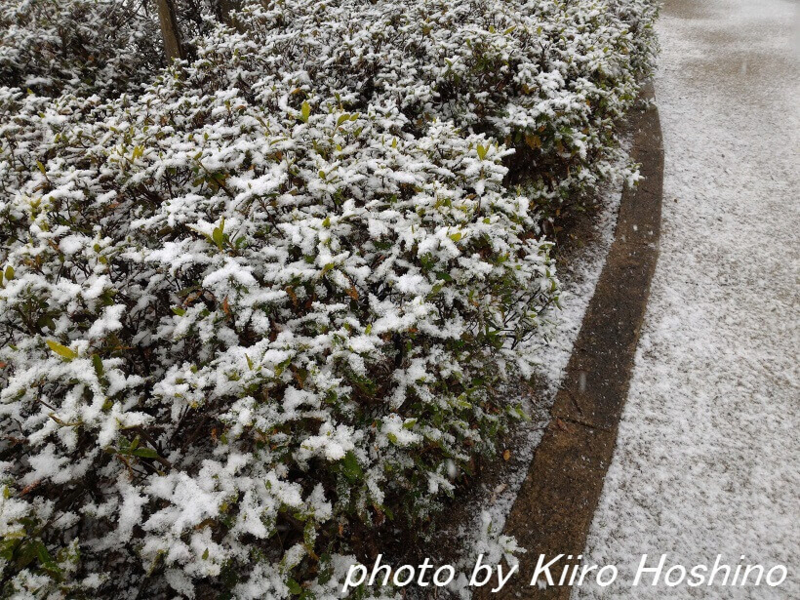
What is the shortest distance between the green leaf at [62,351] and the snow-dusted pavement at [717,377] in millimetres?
2507

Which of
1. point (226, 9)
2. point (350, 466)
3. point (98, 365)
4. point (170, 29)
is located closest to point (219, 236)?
point (98, 365)

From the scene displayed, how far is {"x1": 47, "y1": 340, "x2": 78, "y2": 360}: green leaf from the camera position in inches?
58.5

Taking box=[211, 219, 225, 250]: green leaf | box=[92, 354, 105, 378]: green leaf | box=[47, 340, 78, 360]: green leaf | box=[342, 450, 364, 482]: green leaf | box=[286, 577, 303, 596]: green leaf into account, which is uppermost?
box=[211, 219, 225, 250]: green leaf

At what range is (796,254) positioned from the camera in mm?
4191

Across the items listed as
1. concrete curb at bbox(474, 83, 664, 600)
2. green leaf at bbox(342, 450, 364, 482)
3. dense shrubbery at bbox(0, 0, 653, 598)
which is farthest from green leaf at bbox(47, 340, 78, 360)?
concrete curb at bbox(474, 83, 664, 600)

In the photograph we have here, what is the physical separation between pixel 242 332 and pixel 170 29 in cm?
437

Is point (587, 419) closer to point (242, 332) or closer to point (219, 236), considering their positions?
point (242, 332)

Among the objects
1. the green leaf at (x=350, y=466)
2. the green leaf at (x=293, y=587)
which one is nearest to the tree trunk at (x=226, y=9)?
the green leaf at (x=350, y=466)

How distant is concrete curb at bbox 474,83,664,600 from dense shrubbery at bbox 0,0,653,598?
0.46m

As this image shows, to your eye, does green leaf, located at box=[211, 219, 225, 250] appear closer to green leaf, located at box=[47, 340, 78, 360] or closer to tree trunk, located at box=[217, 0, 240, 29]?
green leaf, located at box=[47, 340, 78, 360]

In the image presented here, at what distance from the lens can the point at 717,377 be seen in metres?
3.20

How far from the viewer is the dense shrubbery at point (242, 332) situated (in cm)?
151

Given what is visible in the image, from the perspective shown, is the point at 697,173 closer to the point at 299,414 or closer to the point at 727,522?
the point at 727,522

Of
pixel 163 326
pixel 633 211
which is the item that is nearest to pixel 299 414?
pixel 163 326
